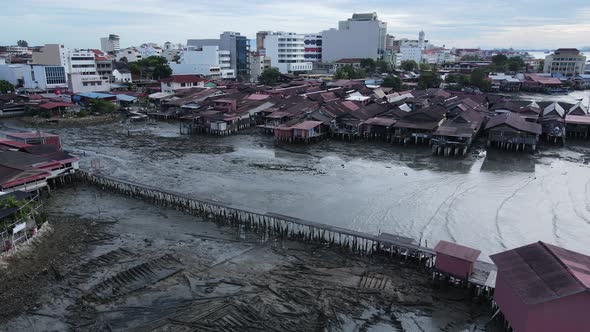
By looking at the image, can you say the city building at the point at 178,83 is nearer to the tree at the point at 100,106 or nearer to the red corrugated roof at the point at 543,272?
the tree at the point at 100,106

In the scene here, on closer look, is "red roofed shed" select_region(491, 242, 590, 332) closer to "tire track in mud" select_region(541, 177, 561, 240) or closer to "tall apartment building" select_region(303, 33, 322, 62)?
"tire track in mud" select_region(541, 177, 561, 240)

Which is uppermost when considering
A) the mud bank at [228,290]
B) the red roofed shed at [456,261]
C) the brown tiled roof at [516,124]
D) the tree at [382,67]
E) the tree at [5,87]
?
the tree at [382,67]

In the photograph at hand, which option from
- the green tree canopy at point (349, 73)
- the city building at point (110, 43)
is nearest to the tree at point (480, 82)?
the green tree canopy at point (349, 73)

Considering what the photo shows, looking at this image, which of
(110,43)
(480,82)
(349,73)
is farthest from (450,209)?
(110,43)

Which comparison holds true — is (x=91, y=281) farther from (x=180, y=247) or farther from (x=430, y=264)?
(x=430, y=264)

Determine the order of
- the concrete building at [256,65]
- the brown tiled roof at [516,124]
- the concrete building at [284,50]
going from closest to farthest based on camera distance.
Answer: the brown tiled roof at [516,124]
the concrete building at [256,65]
the concrete building at [284,50]

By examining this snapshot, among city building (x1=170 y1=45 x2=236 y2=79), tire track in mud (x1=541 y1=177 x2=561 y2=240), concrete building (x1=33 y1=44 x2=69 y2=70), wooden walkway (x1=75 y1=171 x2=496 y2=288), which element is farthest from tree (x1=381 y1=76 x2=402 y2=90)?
wooden walkway (x1=75 y1=171 x2=496 y2=288)

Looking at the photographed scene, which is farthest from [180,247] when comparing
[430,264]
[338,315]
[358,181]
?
[358,181]
